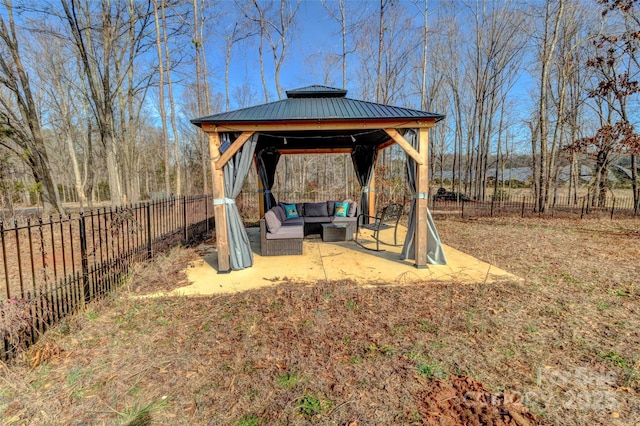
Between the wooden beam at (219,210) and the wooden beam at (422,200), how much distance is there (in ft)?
10.2

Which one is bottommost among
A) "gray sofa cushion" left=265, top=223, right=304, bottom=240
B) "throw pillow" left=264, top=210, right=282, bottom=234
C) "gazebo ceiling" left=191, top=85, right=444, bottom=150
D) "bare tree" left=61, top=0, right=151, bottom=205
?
"gray sofa cushion" left=265, top=223, right=304, bottom=240

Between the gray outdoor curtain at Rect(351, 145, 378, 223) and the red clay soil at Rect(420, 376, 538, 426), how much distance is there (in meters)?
6.75

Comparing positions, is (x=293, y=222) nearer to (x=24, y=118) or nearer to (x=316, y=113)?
(x=316, y=113)

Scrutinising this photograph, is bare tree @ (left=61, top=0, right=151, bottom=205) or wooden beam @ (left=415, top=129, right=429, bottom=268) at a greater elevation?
bare tree @ (left=61, top=0, right=151, bottom=205)

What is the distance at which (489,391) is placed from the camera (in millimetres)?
2021

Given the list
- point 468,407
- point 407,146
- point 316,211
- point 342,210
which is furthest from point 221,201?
point 468,407

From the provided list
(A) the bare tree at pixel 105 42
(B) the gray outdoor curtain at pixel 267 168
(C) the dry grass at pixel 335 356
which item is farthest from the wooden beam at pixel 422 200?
(A) the bare tree at pixel 105 42

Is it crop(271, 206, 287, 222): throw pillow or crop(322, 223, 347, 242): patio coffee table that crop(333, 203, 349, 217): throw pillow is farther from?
crop(271, 206, 287, 222): throw pillow

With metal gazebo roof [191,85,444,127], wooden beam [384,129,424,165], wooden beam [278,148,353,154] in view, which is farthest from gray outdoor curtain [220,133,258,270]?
wooden beam [278,148,353,154]

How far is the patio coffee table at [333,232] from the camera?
22.3 ft

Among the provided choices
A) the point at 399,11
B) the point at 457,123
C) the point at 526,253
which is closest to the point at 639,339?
the point at 526,253

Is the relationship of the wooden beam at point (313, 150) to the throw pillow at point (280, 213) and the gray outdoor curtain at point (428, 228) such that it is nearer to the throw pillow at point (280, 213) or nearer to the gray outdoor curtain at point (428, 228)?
the throw pillow at point (280, 213)

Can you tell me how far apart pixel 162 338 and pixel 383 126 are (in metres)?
4.05

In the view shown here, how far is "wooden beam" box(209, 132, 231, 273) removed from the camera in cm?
455
